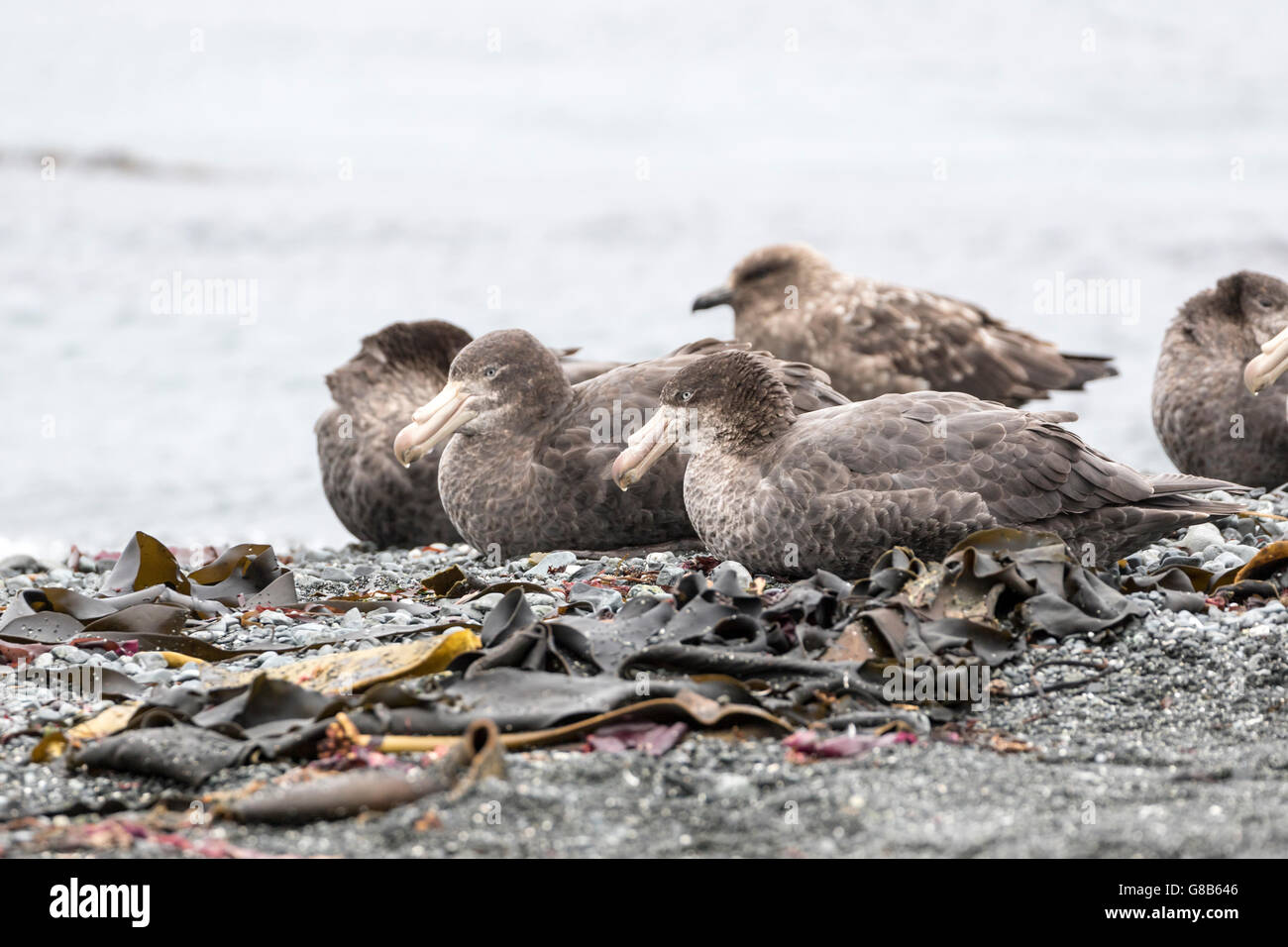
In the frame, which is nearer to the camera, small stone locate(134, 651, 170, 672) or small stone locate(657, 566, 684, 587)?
small stone locate(134, 651, 170, 672)

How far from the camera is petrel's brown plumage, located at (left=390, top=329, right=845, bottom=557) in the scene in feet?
20.9

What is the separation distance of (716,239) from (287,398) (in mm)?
7554

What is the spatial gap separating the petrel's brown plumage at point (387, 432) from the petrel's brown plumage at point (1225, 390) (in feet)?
10.5

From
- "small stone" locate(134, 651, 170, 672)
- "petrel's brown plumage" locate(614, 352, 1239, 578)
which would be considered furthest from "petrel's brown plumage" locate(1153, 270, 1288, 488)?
"small stone" locate(134, 651, 170, 672)

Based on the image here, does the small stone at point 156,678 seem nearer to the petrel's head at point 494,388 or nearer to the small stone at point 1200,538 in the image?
the petrel's head at point 494,388

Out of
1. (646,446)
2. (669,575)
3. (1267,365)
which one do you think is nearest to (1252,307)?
(1267,365)

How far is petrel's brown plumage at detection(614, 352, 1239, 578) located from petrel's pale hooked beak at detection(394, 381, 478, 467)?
5.08 feet

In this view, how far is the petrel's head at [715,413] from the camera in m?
5.66

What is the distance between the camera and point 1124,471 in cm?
539

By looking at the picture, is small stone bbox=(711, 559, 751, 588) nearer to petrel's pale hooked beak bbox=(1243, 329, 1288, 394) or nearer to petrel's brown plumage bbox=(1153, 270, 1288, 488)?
petrel's pale hooked beak bbox=(1243, 329, 1288, 394)

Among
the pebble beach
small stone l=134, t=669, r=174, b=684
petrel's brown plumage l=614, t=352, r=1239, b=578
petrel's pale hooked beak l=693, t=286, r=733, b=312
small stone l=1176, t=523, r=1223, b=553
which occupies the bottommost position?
small stone l=134, t=669, r=174, b=684

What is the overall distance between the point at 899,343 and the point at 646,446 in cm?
421
